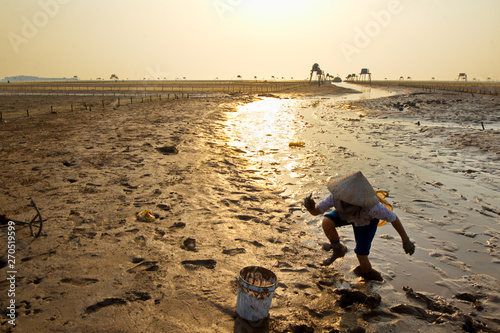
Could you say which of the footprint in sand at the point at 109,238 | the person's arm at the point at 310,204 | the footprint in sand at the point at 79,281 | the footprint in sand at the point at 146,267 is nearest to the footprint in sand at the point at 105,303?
the footprint in sand at the point at 79,281

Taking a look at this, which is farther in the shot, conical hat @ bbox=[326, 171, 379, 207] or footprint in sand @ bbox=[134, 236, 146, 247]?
footprint in sand @ bbox=[134, 236, 146, 247]

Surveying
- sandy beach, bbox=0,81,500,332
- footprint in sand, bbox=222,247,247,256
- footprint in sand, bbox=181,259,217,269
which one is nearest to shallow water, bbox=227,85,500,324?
sandy beach, bbox=0,81,500,332

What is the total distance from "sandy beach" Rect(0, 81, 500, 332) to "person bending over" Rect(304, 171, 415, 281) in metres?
0.34

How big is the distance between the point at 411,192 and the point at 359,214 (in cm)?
409

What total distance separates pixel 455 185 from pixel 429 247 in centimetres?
359

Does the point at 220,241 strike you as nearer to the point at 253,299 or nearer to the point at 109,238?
the point at 109,238

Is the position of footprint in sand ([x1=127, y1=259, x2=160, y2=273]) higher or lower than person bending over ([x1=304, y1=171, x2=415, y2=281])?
lower

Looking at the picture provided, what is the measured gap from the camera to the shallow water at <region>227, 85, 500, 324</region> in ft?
12.8

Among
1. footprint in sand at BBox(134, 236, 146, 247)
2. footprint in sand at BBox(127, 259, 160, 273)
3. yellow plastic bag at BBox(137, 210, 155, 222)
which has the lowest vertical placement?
footprint in sand at BBox(127, 259, 160, 273)

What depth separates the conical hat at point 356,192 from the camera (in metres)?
3.24

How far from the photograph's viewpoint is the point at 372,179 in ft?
24.6

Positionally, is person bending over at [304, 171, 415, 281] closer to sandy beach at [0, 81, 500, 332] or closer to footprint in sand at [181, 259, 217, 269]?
sandy beach at [0, 81, 500, 332]

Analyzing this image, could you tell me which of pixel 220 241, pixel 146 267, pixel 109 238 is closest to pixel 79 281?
pixel 146 267

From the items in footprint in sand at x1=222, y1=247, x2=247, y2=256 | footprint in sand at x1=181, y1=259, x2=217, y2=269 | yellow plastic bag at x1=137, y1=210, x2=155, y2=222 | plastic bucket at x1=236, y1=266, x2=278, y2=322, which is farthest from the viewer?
yellow plastic bag at x1=137, y1=210, x2=155, y2=222
